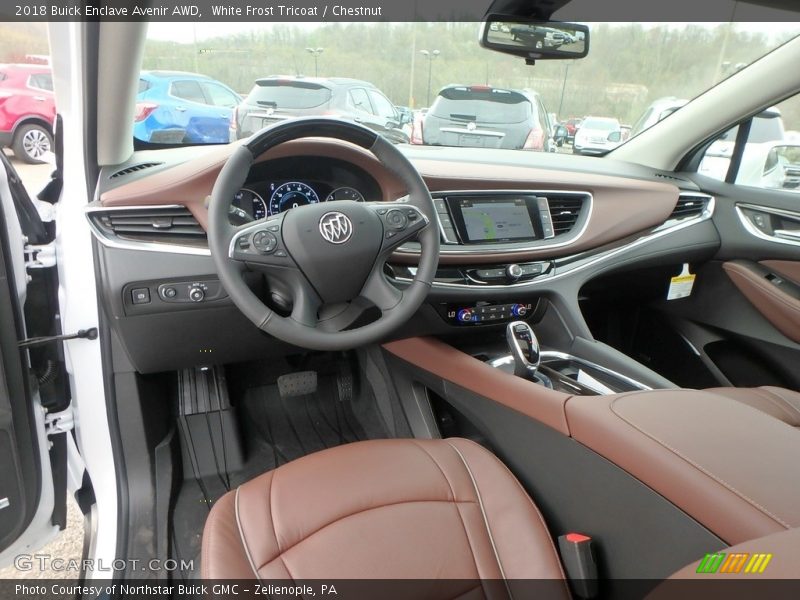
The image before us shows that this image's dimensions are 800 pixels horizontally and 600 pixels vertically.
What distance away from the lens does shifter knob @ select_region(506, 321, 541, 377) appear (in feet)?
4.75

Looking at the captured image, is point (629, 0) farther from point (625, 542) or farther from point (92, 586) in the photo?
point (92, 586)

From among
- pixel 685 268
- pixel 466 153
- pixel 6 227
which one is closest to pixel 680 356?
pixel 685 268

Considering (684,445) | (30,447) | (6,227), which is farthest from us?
(30,447)

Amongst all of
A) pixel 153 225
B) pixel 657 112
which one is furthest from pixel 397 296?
pixel 657 112

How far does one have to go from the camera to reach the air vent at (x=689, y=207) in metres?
2.14

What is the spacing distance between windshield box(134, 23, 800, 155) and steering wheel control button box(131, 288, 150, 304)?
1.59 ft

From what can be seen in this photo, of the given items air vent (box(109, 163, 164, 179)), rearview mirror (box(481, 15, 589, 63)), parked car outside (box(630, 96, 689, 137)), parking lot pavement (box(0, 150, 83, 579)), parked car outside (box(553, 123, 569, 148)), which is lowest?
parking lot pavement (box(0, 150, 83, 579))

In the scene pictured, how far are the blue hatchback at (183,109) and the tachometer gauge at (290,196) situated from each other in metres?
0.31

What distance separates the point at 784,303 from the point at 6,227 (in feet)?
8.19

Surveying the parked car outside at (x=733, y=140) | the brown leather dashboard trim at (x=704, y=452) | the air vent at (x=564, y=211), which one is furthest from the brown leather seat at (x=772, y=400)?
the parked car outside at (x=733, y=140)

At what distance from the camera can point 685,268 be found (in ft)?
7.47

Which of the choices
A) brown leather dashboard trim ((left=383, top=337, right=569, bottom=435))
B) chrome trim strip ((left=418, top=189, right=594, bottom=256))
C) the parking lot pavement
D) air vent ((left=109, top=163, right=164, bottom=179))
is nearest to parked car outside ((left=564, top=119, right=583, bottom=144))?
chrome trim strip ((left=418, top=189, right=594, bottom=256))

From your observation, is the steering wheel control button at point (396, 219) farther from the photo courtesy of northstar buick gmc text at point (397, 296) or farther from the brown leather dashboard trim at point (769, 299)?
the brown leather dashboard trim at point (769, 299)

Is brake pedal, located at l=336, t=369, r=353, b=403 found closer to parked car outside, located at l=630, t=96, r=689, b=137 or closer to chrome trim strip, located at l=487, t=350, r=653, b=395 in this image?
chrome trim strip, located at l=487, t=350, r=653, b=395
